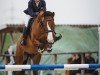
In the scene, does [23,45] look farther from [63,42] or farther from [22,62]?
[63,42]

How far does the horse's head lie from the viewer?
12.6ft

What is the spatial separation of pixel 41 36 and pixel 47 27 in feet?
0.47

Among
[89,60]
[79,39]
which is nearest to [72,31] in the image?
[79,39]

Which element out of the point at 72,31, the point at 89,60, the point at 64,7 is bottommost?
the point at 89,60

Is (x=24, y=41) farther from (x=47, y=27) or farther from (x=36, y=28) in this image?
(x=47, y=27)

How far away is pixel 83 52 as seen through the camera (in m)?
5.47

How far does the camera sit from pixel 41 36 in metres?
3.96

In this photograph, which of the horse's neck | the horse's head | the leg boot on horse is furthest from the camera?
the leg boot on horse

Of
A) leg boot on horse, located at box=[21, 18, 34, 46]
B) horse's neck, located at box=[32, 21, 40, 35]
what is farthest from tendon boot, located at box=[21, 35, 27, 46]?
horse's neck, located at box=[32, 21, 40, 35]

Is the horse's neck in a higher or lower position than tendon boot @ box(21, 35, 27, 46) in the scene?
higher

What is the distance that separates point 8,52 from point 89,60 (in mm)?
1227

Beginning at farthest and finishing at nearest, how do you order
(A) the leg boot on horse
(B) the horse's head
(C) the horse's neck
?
(A) the leg boot on horse, (C) the horse's neck, (B) the horse's head

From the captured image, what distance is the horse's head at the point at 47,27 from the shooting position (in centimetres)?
383

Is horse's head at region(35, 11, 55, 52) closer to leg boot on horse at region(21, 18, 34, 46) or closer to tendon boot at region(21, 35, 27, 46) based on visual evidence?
Answer: leg boot on horse at region(21, 18, 34, 46)
